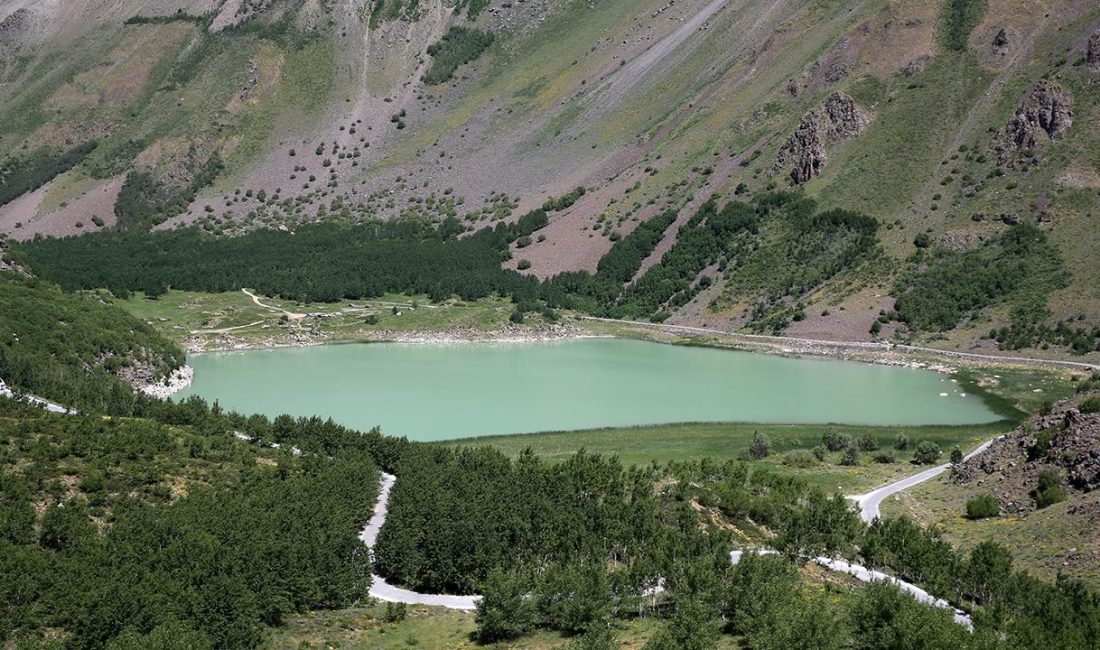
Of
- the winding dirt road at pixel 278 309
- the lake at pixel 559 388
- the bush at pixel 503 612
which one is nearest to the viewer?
the bush at pixel 503 612

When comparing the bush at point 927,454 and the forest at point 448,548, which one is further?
the bush at point 927,454

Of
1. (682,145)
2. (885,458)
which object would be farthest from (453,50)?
(885,458)

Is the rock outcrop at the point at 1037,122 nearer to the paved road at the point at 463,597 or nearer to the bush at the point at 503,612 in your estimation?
the paved road at the point at 463,597

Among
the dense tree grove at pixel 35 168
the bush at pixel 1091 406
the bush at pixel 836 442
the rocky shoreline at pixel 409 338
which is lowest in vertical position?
the bush at pixel 836 442

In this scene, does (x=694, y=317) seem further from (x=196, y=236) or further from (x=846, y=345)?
(x=196, y=236)

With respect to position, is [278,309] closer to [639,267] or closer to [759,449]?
[639,267]

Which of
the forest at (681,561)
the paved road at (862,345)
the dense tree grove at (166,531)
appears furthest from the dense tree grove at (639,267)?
the dense tree grove at (166,531)

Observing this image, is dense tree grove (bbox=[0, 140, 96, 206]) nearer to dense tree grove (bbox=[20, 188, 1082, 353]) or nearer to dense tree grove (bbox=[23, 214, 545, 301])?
dense tree grove (bbox=[23, 214, 545, 301])
